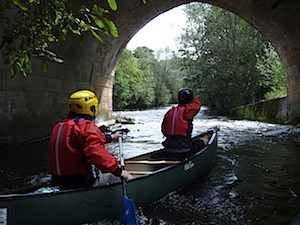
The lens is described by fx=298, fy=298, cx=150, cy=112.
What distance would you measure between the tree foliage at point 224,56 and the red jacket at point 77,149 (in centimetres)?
1762

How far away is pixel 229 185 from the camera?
4.80 meters

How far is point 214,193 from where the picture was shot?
174 inches

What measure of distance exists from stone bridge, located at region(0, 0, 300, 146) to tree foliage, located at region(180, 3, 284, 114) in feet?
20.6

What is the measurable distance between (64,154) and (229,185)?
2.96 metres

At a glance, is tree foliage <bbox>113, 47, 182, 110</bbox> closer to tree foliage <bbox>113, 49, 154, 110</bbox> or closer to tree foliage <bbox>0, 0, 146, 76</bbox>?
tree foliage <bbox>113, 49, 154, 110</bbox>

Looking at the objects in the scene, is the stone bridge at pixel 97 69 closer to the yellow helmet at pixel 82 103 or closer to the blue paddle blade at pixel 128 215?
the yellow helmet at pixel 82 103

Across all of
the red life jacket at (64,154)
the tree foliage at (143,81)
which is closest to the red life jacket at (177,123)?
the red life jacket at (64,154)

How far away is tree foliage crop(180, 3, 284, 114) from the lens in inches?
746

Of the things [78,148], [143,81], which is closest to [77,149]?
[78,148]

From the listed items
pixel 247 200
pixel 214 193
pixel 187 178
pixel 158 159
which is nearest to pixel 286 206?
pixel 247 200

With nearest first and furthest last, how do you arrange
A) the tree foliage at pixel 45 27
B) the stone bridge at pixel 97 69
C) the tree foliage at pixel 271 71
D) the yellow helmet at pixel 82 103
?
1. the tree foliage at pixel 45 27
2. the yellow helmet at pixel 82 103
3. the stone bridge at pixel 97 69
4. the tree foliage at pixel 271 71

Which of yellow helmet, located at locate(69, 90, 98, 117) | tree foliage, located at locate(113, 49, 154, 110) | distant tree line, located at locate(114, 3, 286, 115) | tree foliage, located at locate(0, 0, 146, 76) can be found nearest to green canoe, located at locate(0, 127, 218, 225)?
yellow helmet, located at locate(69, 90, 98, 117)

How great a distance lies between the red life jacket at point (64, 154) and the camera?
2859 millimetres

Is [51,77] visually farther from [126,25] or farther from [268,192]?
[268,192]
